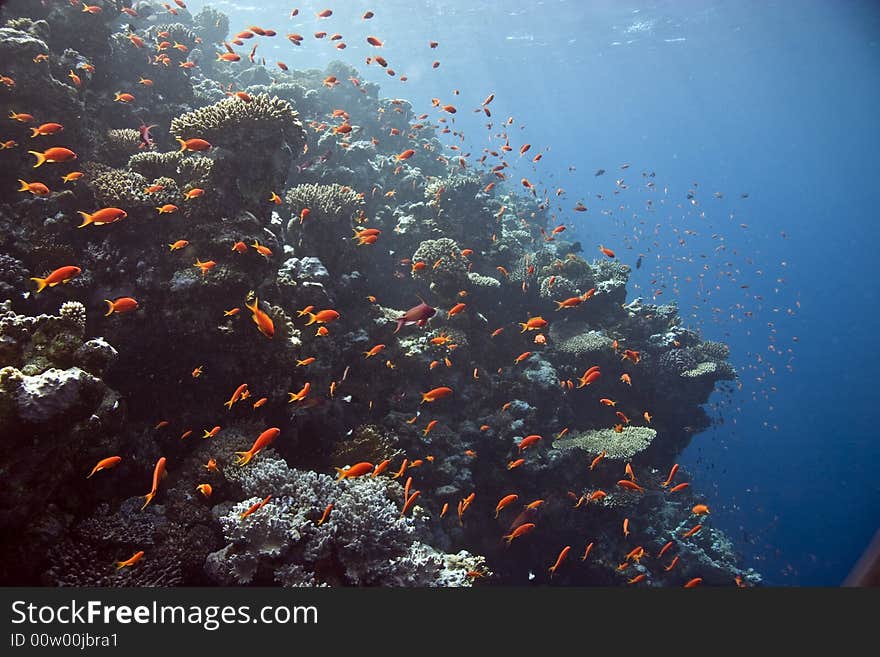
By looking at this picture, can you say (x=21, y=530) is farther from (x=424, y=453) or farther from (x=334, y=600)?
(x=424, y=453)

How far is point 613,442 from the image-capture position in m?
10.4

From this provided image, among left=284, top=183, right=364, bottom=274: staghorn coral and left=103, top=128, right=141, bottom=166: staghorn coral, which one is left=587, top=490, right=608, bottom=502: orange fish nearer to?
left=284, top=183, right=364, bottom=274: staghorn coral

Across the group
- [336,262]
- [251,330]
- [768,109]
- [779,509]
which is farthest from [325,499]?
[768,109]

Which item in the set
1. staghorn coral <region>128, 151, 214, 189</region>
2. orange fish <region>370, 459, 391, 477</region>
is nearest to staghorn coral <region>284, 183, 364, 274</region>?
staghorn coral <region>128, 151, 214, 189</region>

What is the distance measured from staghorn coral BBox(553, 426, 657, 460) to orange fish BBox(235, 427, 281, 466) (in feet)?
23.6

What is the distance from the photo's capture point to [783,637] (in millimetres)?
3191

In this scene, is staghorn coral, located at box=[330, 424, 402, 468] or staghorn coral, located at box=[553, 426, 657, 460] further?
staghorn coral, located at box=[553, 426, 657, 460]

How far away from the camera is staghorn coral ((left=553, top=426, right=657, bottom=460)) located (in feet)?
33.0

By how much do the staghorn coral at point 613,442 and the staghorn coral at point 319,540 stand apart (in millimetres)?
5366

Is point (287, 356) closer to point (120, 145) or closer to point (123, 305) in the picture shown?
point (123, 305)

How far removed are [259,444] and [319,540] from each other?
50.1 inches

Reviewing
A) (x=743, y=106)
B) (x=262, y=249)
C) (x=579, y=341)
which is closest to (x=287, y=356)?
(x=262, y=249)

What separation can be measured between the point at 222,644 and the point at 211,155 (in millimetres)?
6586

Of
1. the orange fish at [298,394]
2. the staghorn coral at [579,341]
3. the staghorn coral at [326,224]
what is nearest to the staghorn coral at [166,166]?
the staghorn coral at [326,224]
